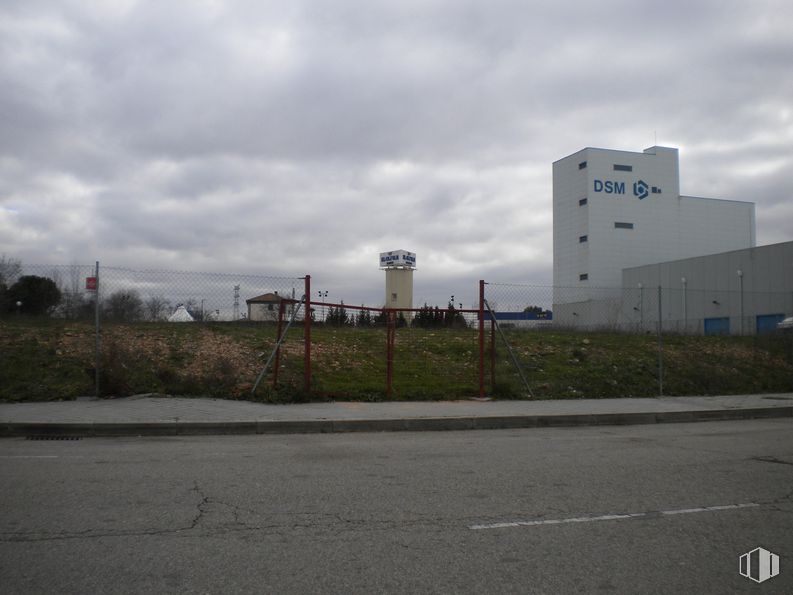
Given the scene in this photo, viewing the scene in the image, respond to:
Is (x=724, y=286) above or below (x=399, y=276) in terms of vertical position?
below

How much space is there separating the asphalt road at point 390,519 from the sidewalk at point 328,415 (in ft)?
4.82

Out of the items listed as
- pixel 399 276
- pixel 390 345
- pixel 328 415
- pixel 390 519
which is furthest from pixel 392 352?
pixel 399 276

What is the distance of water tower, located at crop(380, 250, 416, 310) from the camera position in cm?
7012

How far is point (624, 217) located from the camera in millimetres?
65625

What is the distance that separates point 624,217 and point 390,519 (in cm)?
6541

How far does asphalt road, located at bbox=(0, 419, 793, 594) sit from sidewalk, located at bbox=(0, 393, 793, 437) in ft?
4.82

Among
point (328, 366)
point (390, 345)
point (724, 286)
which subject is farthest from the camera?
point (724, 286)

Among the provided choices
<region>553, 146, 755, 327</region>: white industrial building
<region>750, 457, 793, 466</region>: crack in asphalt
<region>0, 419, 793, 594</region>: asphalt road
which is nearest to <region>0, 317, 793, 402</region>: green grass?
<region>0, 419, 793, 594</region>: asphalt road

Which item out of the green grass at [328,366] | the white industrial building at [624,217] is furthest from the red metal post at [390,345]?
A: the white industrial building at [624,217]

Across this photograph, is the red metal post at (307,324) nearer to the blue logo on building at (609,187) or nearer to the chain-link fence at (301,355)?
the chain-link fence at (301,355)

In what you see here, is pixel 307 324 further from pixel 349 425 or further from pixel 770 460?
pixel 770 460

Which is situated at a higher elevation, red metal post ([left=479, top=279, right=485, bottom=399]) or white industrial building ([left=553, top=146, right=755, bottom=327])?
white industrial building ([left=553, top=146, right=755, bottom=327])

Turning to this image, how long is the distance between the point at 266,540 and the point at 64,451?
5466mm

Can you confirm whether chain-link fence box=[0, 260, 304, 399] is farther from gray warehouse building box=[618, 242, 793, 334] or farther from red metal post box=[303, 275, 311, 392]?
gray warehouse building box=[618, 242, 793, 334]
